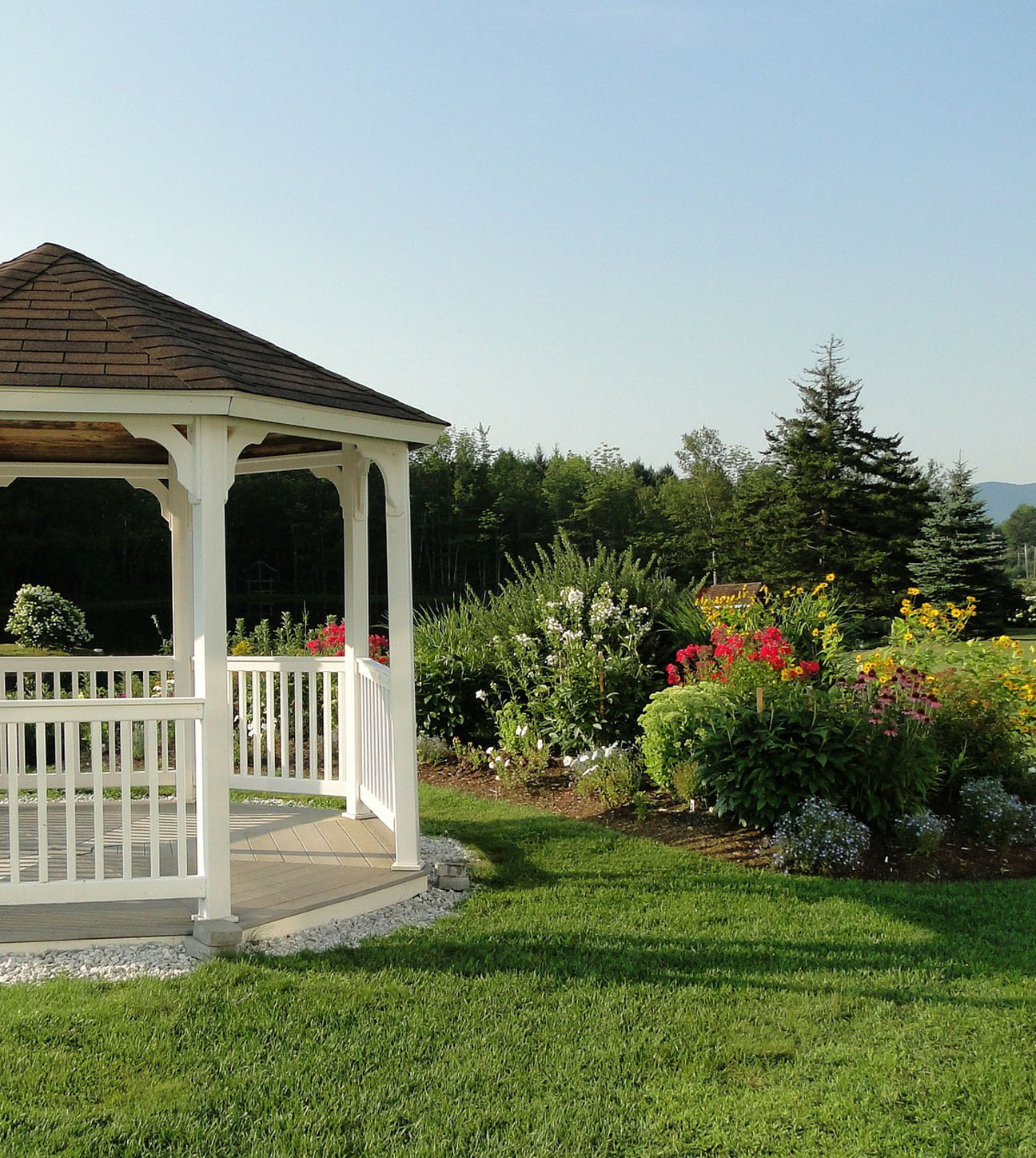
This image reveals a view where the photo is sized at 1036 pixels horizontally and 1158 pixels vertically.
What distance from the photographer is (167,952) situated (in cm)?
415

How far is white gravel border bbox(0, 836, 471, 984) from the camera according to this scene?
3.91 m

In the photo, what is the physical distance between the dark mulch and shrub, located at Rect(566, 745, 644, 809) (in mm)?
81

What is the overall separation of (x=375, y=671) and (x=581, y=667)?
9.04ft

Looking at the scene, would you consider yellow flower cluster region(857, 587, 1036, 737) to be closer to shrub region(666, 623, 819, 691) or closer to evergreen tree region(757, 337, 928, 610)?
shrub region(666, 623, 819, 691)

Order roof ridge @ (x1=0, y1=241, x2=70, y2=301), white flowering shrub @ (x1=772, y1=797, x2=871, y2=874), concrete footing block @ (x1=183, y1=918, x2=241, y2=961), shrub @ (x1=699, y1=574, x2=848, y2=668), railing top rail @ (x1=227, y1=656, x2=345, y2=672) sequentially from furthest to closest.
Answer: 1. shrub @ (x1=699, y1=574, x2=848, y2=668)
2. railing top rail @ (x1=227, y1=656, x2=345, y2=672)
3. white flowering shrub @ (x1=772, y1=797, x2=871, y2=874)
4. roof ridge @ (x1=0, y1=241, x2=70, y2=301)
5. concrete footing block @ (x1=183, y1=918, x2=241, y2=961)

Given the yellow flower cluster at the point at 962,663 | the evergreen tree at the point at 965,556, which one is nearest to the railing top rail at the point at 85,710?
the yellow flower cluster at the point at 962,663

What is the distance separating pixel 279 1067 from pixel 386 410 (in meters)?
3.06

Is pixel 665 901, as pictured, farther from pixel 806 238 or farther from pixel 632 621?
pixel 806 238

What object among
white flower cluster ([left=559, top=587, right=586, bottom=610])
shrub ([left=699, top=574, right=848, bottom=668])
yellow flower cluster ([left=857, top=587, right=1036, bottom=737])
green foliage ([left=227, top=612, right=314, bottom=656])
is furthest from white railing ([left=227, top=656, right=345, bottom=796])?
yellow flower cluster ([left=857, top=587, right=1036, bottom=737])

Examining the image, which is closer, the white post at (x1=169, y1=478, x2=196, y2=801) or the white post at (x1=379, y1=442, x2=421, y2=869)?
the white post at (x1=379, y1=442, x2=421, y2=869)

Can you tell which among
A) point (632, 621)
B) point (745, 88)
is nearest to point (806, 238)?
point (745, 88)

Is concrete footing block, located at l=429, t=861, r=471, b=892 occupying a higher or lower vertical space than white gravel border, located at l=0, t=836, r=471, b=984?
higher

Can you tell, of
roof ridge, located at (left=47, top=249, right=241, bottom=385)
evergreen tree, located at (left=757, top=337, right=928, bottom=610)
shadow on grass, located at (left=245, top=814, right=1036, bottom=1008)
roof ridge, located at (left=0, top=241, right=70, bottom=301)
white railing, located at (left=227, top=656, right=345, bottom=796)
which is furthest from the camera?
evergreen tree, located at (left=757, top=337, right=928, bottom=610)

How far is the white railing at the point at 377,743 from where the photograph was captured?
5.33 metres
